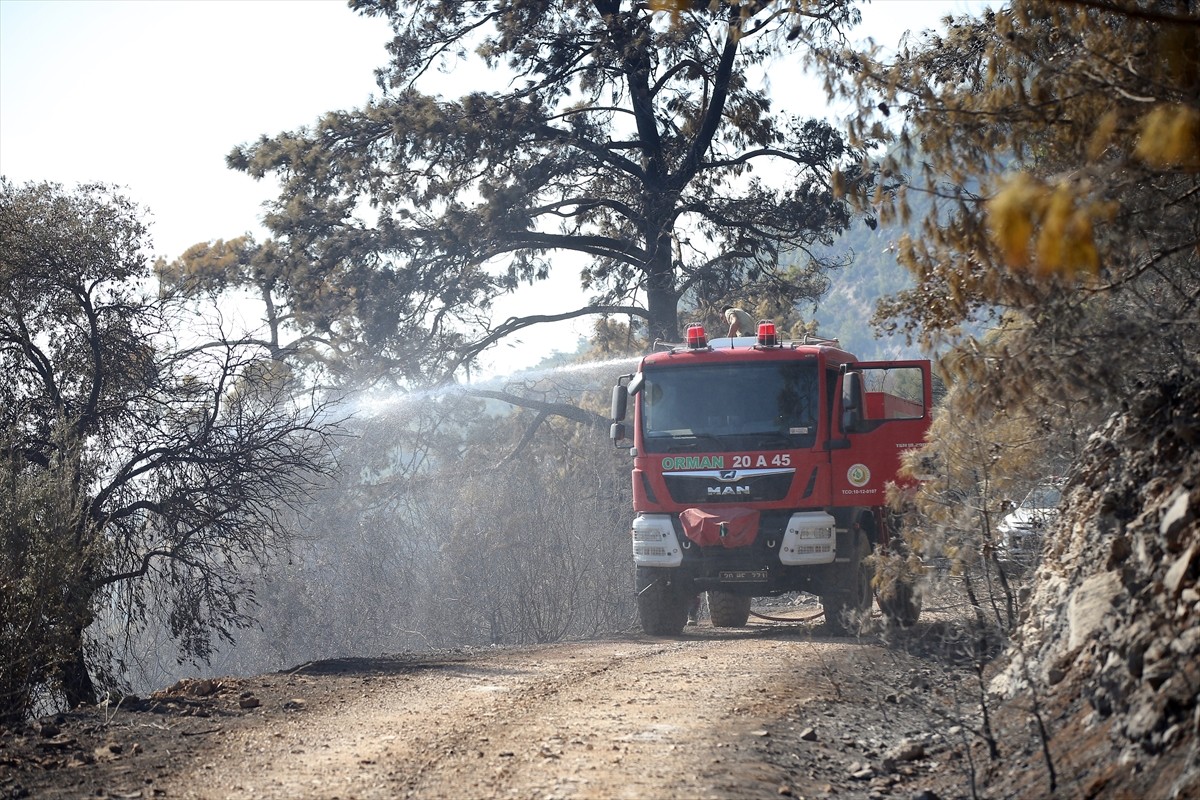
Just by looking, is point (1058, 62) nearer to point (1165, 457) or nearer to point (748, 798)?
point (1165, 457)

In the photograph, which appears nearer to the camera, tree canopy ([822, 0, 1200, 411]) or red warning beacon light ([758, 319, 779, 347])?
tree canopy ([822, 0, 1200, 411])

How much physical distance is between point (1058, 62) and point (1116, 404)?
77.8 inches

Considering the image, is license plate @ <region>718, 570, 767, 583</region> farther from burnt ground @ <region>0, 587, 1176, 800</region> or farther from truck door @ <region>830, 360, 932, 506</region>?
burnt ground @ <region>0, 587, 1176, 800</region>

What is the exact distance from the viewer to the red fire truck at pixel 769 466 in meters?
13.0

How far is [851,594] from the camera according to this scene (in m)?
13.1

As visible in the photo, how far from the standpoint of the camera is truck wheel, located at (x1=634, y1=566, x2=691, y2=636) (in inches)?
551

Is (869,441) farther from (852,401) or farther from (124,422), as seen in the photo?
(124,422)

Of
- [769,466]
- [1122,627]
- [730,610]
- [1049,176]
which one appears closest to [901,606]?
[769,466]

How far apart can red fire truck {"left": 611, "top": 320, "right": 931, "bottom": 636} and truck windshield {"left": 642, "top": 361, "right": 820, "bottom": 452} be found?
11 mm

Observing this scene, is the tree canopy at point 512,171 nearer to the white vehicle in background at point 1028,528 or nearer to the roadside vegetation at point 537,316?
the roadside vegetation at point 537,316

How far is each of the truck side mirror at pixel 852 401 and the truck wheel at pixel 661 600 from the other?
2.64 m

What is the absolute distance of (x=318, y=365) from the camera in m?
27.4

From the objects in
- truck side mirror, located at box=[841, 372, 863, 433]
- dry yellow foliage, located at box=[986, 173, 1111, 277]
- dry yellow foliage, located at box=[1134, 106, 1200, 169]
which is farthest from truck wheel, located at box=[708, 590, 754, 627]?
dry yellow foliage, located at box=[986, 173, 1111, 277]

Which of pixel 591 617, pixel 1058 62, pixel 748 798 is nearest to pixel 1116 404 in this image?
pixel 1058 62
